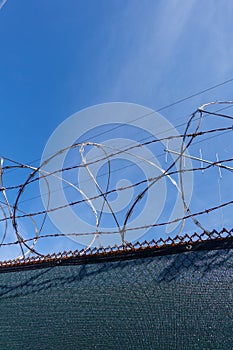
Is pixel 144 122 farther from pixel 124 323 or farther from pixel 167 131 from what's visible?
pixel 124 323

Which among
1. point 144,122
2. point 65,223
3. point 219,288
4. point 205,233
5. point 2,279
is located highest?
point 144,122

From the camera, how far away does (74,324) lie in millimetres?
2002

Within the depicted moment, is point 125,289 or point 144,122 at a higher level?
point 144,122

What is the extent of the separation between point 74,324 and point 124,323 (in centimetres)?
31

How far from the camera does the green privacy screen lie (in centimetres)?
177

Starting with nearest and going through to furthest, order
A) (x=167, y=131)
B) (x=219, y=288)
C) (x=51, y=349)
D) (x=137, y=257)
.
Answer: (x=219, y=288), (x=51, y=349), (x=137, y=257), (x=167, y=131)

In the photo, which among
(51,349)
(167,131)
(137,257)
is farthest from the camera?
(167,131)

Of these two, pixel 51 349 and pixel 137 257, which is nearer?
pixel 51 349

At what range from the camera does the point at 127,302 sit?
1.96 metres

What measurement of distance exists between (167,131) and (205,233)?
0.79m

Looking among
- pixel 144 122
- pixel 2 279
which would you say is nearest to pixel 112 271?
pixel 2 279

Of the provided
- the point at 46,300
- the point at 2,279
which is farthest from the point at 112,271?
the point at 2,279

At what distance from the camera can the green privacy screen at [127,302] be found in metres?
1.77

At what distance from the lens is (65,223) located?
2699mm
